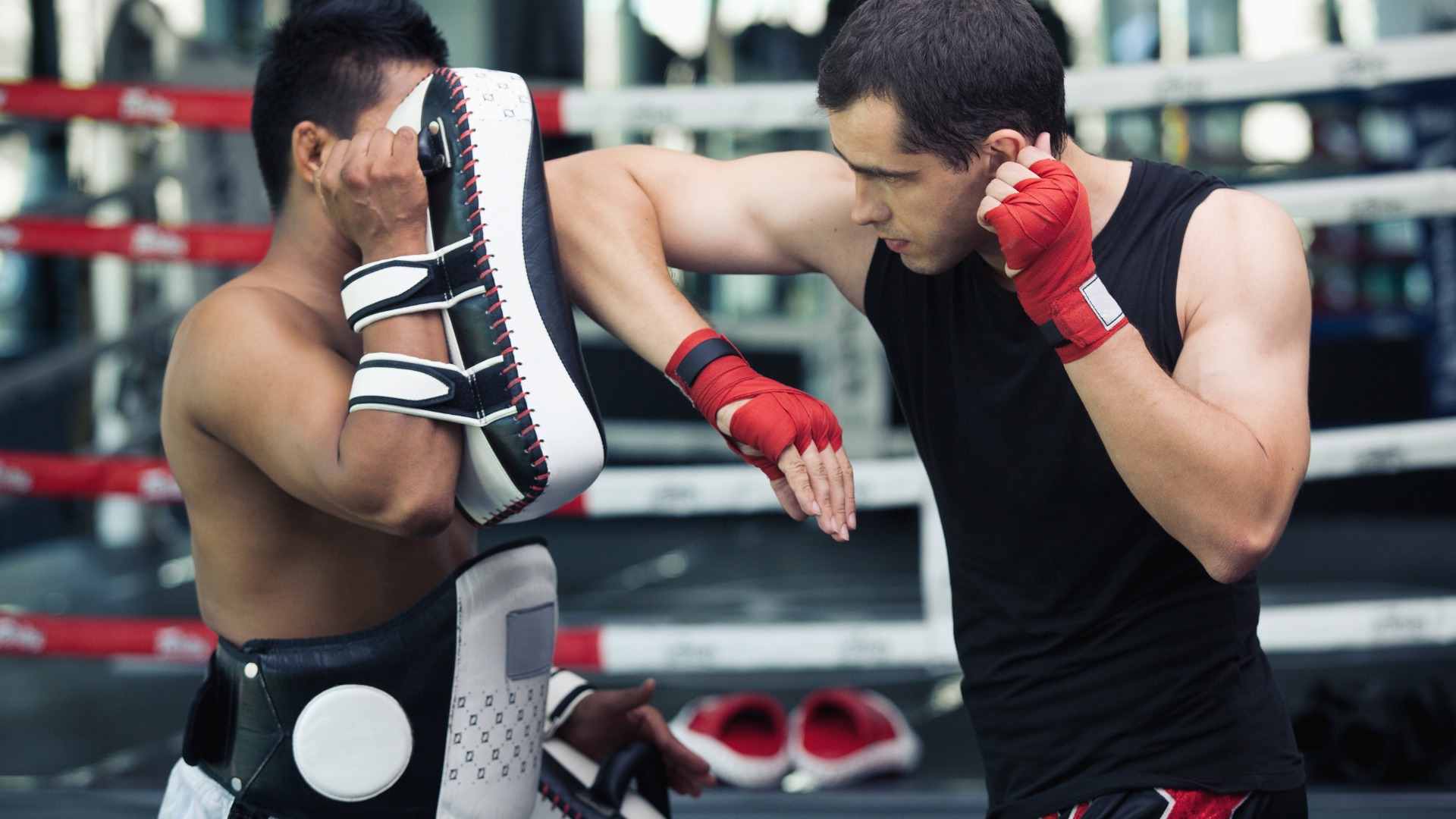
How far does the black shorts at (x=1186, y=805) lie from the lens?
1.25m

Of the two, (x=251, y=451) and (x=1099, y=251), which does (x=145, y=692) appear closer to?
(x=251, y=451)

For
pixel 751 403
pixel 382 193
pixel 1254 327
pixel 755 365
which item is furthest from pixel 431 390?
pixel 755 365

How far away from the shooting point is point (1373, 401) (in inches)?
211

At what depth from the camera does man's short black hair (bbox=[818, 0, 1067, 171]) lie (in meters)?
1.18

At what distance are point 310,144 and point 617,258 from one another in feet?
1.31

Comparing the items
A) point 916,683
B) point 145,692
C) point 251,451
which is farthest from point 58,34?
point 251,451

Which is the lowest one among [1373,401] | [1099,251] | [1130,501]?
[1373,401]

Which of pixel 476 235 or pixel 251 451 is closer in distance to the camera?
pixel 476 235

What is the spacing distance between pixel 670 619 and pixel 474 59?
4.45 m

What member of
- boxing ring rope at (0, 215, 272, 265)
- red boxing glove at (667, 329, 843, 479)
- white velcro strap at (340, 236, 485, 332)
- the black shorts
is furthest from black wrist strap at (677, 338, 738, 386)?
boxing ring rope at (0, 215, 272, 265)

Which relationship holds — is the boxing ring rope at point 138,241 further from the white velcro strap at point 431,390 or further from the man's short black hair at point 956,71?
the man's short black hair at point 956,71

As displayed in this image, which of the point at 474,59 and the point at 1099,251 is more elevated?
the point at 474,59

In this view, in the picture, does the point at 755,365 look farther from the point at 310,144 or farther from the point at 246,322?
the point at 246,322

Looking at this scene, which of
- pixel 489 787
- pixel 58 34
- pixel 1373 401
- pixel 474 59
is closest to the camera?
pixel 489 787
